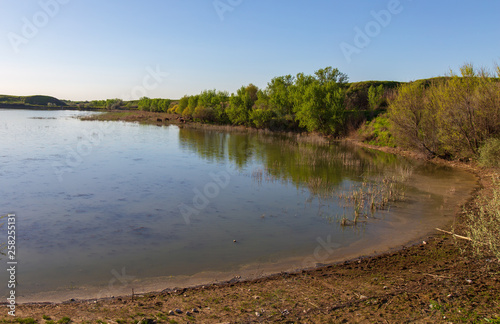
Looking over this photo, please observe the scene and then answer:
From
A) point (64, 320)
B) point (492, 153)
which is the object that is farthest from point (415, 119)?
point (64, 320)

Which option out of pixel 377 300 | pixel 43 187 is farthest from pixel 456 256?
pixel 43 187

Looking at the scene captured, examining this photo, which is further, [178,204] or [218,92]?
[218,92]

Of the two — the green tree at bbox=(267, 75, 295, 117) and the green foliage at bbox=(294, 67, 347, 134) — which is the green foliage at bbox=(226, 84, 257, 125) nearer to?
the green tree at bbox=(267, 75, 295, 117)

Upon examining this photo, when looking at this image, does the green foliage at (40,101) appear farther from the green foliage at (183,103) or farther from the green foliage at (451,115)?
the green foliage at (451,115)

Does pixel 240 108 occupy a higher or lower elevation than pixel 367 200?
higher

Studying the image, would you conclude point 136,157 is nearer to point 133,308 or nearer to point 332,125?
point 133,308

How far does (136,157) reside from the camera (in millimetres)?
26234

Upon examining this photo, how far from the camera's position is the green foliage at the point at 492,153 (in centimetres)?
1881

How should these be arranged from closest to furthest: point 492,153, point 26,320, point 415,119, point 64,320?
point 26,320
point 64,320
point 492,153
point 415,119

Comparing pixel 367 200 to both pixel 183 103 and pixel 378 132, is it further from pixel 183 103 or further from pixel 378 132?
pixel 183 103

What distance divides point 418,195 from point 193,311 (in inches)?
553

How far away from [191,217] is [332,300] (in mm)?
7349

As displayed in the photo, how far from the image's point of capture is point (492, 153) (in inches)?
753

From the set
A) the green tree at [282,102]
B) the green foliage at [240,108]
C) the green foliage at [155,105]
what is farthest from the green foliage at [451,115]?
the green foliage at [155,105]
